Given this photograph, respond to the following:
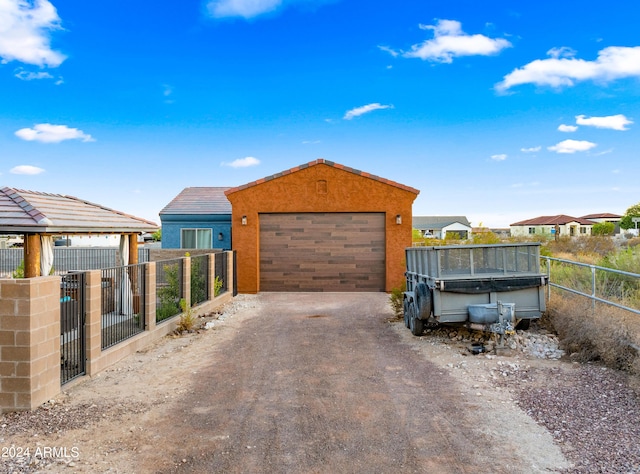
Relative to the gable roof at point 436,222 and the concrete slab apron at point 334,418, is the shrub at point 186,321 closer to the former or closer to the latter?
the concrete slab apron at point 334,418

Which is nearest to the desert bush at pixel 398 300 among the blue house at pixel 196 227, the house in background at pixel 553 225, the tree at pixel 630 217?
the blue house at pixel 196 227

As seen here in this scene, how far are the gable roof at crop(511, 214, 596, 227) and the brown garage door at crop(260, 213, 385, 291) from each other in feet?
216

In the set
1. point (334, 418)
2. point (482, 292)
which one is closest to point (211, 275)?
point (482, 292)

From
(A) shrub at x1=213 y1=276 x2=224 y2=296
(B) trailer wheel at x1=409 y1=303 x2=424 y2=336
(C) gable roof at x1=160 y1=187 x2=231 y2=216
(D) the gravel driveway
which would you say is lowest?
(D) the gravel driveway

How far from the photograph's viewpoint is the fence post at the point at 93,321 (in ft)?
23.2

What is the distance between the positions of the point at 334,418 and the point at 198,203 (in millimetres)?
20117

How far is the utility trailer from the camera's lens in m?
8.48

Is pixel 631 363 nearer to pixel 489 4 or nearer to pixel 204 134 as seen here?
pixel 489 4

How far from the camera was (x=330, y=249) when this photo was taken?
17984mm

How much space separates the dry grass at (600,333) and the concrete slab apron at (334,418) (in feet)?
8.05

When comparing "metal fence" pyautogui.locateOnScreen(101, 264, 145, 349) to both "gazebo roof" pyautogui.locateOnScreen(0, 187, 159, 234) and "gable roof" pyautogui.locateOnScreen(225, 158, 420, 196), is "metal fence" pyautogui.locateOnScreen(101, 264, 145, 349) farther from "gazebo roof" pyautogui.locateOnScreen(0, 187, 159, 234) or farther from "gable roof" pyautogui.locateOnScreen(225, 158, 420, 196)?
"gable roof" pyautogui.locateOnScreen(225, 158, 420, 196)

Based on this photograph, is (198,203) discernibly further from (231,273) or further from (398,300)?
(398,300)

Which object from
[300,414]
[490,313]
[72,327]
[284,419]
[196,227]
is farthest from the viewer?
[196,227]

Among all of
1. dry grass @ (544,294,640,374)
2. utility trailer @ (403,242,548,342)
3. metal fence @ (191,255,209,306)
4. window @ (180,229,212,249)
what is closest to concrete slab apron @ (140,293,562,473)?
utility trailer @ (403,242,548,342)
